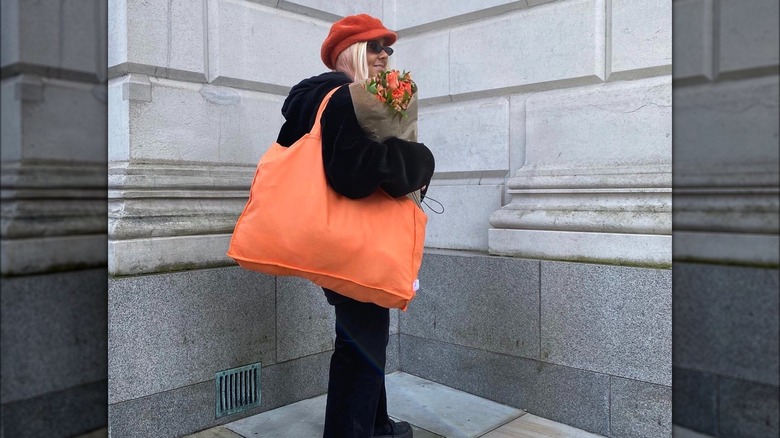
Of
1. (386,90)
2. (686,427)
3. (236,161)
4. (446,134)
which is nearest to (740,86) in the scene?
(686,427)

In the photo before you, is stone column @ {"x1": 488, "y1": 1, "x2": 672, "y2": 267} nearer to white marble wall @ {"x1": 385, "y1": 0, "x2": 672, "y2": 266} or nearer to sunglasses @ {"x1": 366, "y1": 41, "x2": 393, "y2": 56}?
white marble wall @ {"x1": 385, "y1": 0, "x2": 672, "y2": 266}

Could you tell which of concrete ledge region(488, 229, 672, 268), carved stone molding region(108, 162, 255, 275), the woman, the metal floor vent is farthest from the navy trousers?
concrete ledge region(488, 229, 672, 268)

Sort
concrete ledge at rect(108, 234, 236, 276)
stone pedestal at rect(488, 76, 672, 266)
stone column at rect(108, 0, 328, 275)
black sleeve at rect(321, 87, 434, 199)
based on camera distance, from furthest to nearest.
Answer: stone pedestal at rect(488, 76, 672, 266) → stone column at rect(108, 0, 328, 275) → concrete ledge at rect(108, 234, 236, 276) → black sleeve at rect(321, 87, 434, 199)

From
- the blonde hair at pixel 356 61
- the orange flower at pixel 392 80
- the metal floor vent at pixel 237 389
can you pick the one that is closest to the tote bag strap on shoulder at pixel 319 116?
the orange flower at pixel 392 80

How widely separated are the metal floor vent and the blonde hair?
74.5 inches

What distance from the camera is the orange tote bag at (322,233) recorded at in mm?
2357

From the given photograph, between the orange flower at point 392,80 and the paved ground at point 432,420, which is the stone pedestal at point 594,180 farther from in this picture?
the orange flower at point 392,80

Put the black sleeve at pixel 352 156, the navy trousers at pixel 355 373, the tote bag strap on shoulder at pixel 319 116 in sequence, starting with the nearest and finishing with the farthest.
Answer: the black sleeve at pixel 352 156, the tote bag strap on shoulder at pixel 319 116, the navy trousers at pixel 355 373

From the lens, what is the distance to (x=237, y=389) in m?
3.52

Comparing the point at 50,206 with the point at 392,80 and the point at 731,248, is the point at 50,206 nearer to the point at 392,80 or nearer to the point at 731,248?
the point at 731,248

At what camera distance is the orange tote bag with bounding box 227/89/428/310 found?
7.73 ft

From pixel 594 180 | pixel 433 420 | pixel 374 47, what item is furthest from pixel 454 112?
pixel 433 420

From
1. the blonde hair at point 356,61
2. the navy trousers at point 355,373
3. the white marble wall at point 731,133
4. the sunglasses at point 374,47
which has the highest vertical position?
the sunglasses at point 374,47

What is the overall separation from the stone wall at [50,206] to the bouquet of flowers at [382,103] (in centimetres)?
150
